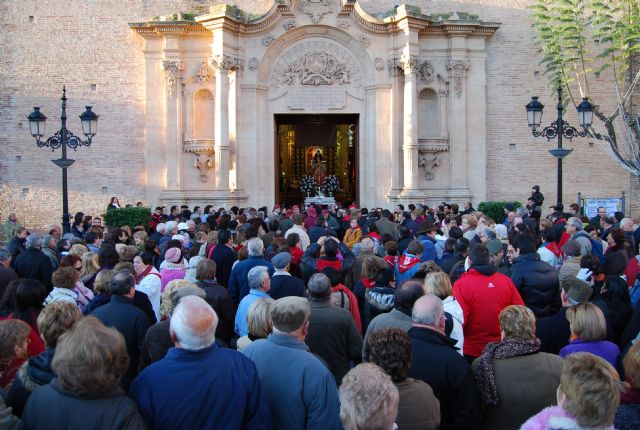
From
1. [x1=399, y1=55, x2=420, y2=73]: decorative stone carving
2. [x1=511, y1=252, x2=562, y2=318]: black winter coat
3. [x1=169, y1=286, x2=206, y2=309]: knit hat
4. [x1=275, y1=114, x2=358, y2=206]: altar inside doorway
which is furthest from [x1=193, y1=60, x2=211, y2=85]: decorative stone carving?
[x1=169, y1=286, x2=206, y2=309]: knit hat

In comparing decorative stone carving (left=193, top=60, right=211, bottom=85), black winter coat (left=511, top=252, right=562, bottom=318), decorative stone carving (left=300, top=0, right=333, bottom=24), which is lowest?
black winter coat (left=511, top=252, right=562, bottom=318)

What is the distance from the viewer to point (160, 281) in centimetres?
834

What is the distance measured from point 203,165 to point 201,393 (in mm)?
19721

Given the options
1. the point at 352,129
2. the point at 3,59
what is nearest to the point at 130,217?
the point at 3,59

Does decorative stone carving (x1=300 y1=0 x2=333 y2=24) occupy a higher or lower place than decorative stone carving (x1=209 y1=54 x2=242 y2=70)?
higher

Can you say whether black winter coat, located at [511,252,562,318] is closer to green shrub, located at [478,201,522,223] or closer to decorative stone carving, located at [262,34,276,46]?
green shrub, located at [478,201,522,223]

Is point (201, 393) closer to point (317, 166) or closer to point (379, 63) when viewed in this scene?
point (379, 63)

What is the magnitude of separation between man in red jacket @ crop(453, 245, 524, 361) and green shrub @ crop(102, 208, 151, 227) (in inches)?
579

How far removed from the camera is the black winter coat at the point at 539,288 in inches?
303

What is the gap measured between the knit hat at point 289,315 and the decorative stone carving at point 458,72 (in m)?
19.5

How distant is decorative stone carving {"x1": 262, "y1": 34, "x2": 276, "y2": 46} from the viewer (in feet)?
76.0

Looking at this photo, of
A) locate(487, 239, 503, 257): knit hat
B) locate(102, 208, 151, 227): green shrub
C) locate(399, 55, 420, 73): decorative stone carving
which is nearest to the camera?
locate(487, 239, 503, 257): knit hat

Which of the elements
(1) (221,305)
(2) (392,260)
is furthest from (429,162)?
(1) (221,305)

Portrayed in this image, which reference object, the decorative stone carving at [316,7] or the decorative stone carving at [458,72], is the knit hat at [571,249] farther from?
the decorative stone carving at [316,7]
